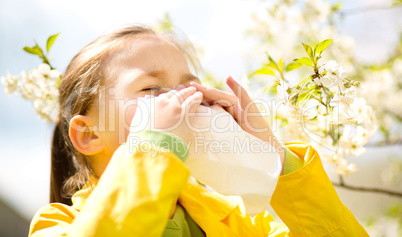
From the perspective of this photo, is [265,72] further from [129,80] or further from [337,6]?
[337,6]

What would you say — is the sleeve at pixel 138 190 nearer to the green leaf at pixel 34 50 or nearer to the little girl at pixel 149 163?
the little girl at pixel 149 163

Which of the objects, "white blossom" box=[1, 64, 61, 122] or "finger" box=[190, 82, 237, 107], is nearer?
"finger" box=[190, 82, 237, 107]

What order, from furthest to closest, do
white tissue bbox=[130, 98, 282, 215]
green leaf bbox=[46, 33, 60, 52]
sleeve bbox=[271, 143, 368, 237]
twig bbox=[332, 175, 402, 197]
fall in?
twig bbox=[332, 175, 402, 197], green leaf bbox=[46, 33, 60, 52], sleeve bbox=[271, 143, 368, 237], white tissue bbox=[130, 98, 282, 215]

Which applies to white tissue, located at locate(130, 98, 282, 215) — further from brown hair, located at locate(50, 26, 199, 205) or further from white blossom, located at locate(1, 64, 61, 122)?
white blossom, located at locate(1, 64, 61, 122)

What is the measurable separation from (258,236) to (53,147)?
768mm

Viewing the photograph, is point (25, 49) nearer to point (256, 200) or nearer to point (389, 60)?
point (256, 200)

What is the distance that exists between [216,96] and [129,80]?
0.80 feet

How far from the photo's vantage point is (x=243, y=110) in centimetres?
101

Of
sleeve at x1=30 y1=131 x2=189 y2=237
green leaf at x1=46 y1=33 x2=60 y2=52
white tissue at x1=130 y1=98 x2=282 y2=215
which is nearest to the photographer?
sleeve at x1=30 y1=131 x2=189 y2=237

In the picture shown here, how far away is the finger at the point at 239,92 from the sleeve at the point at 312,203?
0.20 meters

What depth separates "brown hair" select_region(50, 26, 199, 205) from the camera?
1.15 meters

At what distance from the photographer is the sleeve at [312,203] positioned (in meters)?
0.94

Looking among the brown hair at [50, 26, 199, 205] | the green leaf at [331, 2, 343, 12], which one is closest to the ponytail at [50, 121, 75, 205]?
the brown hair at [50, 26, 199, 205]

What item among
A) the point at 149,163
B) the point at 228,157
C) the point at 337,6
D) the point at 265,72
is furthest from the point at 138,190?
the point at 337,6
